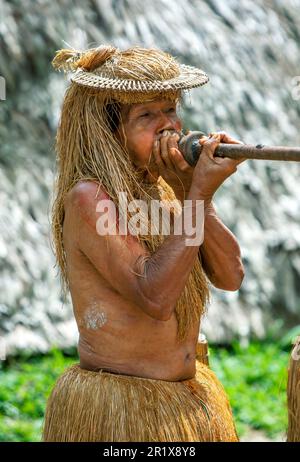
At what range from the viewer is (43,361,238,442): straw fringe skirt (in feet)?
11.8

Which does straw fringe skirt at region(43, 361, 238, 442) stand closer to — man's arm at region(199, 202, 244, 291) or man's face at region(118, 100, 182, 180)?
man's arm at region(199, 202, 244, 291)

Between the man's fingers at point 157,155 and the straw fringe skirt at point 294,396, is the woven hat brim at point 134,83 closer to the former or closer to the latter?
the man's fingers at point 157,155

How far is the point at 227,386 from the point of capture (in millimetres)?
6297

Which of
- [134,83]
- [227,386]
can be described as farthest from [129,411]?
[227,386]

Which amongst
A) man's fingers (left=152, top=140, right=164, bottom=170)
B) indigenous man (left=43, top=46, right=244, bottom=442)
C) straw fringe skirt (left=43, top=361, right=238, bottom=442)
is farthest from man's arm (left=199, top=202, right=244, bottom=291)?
straw fringe skirt (left=43, top=361, right=238, bottom=442)

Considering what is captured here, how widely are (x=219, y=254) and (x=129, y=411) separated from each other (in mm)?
620

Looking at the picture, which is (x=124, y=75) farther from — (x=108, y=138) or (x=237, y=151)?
(x=237, y=151)

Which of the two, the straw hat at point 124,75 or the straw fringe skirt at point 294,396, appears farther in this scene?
the straw fringe skirt at point 294,396

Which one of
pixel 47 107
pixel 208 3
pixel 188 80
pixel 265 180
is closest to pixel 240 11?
pixel 208 3

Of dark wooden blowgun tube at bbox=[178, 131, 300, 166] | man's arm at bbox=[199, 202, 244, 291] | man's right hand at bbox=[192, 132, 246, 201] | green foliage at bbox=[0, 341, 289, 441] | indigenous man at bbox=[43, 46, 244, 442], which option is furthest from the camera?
green foliage at bbox=[0, 341, 289, 441]

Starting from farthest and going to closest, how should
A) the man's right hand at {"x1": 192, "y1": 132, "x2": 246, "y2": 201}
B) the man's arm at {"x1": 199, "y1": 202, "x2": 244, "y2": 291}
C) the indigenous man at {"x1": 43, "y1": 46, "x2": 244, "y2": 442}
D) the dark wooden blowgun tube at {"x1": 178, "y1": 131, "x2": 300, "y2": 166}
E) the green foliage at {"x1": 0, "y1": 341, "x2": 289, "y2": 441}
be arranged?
the green foliage at {"x1": 0, "y1": 341, "x2": 289, "y2": 441}
the man's arm at {"x1": 199, "y1": 202, "x2": 244, "y2": 291}
the indigenous man at {"x1": 43, "y1": 46, "x2": 244, "y2": 442}
the man's right hand at {"x1": 192, "y1": 132, "x2": 246, "y2": 201}
the dark wooden blowgun tube at {"x1": 178, "y1": 131, "x2": 300, "y2": 166}

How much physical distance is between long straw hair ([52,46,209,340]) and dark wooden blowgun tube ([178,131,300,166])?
221mm

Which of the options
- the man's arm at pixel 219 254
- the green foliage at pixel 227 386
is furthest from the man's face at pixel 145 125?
the green foliage at pixel 227 386

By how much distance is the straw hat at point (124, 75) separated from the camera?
3.59m
